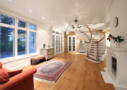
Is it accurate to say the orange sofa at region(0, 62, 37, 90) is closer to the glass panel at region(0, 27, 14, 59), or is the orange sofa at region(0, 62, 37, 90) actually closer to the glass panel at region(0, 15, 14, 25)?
the glass panel at region(0, 27, 14, 59)

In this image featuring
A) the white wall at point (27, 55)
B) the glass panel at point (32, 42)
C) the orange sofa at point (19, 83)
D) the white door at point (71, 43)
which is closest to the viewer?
the orange sofa at point (19, 83)

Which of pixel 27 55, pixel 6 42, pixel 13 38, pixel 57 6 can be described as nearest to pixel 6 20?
pixel 13 38

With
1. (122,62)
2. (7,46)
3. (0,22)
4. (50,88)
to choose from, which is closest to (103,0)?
(122,62)

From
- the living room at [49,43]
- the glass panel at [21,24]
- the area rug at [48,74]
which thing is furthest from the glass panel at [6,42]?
the area rug at [48,74]

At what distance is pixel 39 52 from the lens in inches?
188

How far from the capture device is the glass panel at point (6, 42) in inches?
115

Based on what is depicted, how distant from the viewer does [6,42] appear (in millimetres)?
3109

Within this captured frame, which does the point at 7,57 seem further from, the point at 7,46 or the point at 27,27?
the point at 27,27

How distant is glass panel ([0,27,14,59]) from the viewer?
293 cm

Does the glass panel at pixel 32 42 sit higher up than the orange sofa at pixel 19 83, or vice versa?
the glass panel at pixel 32 42

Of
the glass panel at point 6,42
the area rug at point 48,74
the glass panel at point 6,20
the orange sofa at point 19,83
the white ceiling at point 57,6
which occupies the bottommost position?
the area rug at point 48,74

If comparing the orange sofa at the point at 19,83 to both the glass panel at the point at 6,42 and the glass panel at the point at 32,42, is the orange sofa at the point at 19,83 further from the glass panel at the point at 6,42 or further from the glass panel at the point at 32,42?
the glass panel at the point at 32,42

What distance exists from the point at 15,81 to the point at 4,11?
3164 mm

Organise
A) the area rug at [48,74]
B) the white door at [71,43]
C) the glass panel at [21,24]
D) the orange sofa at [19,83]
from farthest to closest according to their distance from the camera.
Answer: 1. the white door at [71,43]
2. the glass panel at [21,24]
3. the area rug at [48,74]
4. the orange sofa at [19,83]
